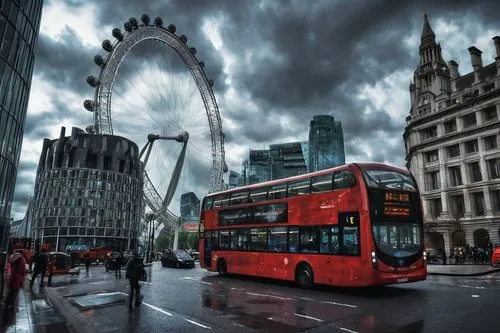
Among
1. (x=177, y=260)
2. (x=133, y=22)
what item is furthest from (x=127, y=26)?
(x=177, y=260)

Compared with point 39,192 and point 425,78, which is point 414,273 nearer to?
point 425,78

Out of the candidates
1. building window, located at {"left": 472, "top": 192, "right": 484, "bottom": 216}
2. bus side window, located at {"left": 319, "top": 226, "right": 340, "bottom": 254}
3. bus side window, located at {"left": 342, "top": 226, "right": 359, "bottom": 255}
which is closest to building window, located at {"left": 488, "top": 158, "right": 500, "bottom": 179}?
building window, located at {"left": 472, "top": 192, "right": 484, "bottom": 216}

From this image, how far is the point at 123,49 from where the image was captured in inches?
2037

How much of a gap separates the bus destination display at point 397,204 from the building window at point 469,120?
51.4 meters

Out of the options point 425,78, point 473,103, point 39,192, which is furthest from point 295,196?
point 39,192

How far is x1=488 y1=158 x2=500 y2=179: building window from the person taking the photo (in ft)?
176

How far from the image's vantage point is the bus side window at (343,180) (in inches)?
588

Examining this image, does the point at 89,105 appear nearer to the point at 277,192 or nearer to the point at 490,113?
the point at 277,192

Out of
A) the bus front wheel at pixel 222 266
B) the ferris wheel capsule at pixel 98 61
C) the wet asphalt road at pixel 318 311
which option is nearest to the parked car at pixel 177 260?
the bus front wheel at pixel 222 266

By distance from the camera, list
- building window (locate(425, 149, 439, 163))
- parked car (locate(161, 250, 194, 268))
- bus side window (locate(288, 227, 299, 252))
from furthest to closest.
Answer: building window (locate(425, 149, 439, 163)), parked car (locate(161, 250, 194, 268)), bus side window (locate(288, 227, 299, 252))

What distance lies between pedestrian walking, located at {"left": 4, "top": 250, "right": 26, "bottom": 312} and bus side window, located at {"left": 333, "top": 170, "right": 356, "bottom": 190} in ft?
39.0

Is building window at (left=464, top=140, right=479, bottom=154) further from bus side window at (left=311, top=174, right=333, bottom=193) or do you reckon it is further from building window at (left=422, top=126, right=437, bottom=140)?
bus side window at (left=311, top=174, right=333, bottom=193)

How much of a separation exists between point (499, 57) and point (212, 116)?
Result: 46.5m

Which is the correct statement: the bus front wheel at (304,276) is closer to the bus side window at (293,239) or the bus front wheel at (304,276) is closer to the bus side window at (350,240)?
the bus side window at (293,239)
